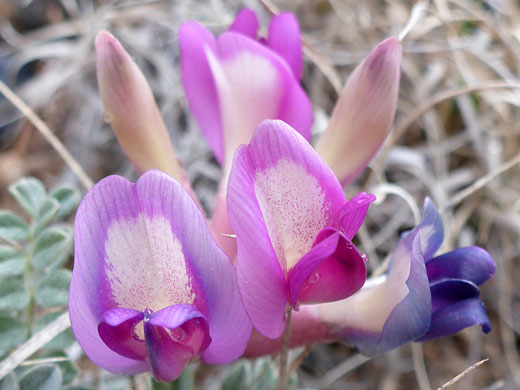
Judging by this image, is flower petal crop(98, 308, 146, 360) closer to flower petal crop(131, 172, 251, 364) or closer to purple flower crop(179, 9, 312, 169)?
flower petal crop(131, 172, 251, 364)

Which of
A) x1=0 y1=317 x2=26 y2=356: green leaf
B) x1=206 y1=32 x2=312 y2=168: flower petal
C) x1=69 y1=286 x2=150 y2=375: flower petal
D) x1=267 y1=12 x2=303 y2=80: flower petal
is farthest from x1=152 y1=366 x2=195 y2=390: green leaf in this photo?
x1=267 y1=12 x2=303 y2=80: flower petal

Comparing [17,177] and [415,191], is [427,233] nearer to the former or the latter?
[415,191]

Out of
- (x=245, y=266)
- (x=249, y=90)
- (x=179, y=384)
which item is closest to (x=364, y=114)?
(x=249, y=90)

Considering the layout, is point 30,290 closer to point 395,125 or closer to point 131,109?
point 131,109

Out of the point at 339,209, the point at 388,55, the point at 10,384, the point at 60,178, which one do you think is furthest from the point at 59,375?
the point at 60,178

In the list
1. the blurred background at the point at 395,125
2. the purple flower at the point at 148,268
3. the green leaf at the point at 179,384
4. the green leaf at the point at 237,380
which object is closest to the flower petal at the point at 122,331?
the purple flower at the point at 148,268

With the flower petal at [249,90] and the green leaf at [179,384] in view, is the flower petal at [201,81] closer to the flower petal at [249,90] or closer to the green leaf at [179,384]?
the flower petal at [249,90]

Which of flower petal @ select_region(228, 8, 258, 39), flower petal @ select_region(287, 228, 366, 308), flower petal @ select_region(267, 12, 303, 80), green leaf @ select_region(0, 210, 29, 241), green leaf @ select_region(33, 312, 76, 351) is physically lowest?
green leaf @ select_region(33, 312, 76, 351)
